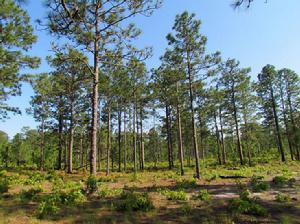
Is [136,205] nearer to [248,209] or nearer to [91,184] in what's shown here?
[91,184]

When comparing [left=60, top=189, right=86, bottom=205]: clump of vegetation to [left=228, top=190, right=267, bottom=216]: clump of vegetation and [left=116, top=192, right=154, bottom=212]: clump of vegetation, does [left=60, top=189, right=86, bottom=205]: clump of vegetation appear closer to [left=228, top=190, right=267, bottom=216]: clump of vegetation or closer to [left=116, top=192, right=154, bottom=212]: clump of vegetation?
[left=116, top=192, right=154, bottom=212]: clump of vegetation

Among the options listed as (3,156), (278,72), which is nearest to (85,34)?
(278,72)

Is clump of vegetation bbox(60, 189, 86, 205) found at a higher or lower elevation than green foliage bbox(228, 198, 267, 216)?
higher

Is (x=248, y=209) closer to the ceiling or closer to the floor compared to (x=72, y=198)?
closer to the floor

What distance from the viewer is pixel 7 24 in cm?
1569

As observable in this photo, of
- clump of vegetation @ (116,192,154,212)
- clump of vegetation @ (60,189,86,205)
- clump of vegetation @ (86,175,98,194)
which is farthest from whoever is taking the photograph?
clump of vegetation @ (86,175,98,194)

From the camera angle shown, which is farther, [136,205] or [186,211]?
[136,205]

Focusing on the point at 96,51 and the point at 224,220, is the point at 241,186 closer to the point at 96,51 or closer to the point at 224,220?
the point at 224,220

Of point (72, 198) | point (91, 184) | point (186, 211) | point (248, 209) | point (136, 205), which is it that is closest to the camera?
point (248, 209)

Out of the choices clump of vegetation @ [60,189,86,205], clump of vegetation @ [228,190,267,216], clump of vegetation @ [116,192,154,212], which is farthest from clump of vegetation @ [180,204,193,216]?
clump of vegetation @ [60,189,86,205]

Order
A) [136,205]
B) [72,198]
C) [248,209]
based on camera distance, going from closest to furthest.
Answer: [248,209]
[136,205]
[72,198]

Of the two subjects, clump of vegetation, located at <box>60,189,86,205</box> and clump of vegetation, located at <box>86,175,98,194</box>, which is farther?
clump of vegetation, located at <box>86,175,98,194</box>

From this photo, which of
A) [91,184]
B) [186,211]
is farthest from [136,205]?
[91,184]

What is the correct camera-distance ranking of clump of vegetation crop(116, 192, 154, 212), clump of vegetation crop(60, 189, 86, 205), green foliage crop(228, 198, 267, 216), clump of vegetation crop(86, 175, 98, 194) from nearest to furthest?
green foliage crop(228, 198, 267, 216) → clump of vegetation crop(116, 192, 154, 212) → clump of vegetation crop(60, 189, 86, 205) → clump of vegetation crop(86, 175, 98, 194)
